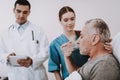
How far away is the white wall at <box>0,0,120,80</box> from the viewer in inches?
92.4

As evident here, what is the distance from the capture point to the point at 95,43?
1214mm

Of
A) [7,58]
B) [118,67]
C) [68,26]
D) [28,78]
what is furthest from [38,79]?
[118,67]

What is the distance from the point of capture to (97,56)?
1.22m

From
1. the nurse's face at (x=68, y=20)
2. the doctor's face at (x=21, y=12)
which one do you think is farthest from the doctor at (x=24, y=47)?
the nurse's face at (x=68, y=20)

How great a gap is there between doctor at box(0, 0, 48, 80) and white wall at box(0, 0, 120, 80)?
397 millimetres

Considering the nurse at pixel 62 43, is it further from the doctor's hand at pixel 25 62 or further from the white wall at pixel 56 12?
the white wall at pixel 56 12

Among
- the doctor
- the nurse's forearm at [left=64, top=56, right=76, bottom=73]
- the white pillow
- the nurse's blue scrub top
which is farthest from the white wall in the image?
the white pillow

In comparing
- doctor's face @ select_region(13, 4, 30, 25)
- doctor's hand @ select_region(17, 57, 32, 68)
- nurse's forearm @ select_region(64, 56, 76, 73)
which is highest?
doctor's face @ select_region(13, 4, 30, 25)

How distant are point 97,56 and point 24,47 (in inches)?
38.0

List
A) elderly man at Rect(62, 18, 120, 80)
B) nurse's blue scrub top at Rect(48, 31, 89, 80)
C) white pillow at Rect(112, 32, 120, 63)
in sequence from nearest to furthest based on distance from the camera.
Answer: elderly man at Rect(62, 18, 120, 80) → white pillow at Rect(112, 32, 120, 63) → nurse's blue scrub top at Rect(48, 31, 89, 80)

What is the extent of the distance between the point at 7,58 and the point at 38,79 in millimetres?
319

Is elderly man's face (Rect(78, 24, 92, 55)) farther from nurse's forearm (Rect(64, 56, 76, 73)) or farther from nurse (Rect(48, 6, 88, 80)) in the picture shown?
nurse (Rect(48, 6, 88, 80))

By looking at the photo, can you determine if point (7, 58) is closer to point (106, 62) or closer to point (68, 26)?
point (68, 26)

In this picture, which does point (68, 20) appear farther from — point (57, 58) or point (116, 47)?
point (116, 47)
